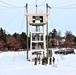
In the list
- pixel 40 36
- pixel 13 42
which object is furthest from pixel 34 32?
pixel 13 42

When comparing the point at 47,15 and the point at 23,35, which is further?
the point at 23,35

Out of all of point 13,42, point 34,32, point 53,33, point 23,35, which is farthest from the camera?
point 53,33

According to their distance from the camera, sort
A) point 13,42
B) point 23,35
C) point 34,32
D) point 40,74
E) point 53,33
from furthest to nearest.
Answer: point 53,33, point 23,35, point 13,42, point 34,32, point 40,74

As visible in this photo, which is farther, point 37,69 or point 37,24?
point 37,24

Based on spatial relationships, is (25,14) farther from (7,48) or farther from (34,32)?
(7,48)

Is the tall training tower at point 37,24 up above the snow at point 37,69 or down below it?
above

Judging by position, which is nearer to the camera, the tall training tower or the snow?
the snow

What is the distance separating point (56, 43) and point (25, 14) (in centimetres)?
10242

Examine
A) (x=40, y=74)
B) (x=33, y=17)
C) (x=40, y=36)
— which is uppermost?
(x=33, y=17)

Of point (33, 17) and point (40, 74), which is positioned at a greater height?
point (33, 17)

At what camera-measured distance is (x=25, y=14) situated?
59.3 metres

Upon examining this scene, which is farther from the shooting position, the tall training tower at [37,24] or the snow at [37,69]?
the tall training tower at [37,24]

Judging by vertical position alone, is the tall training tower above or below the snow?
above

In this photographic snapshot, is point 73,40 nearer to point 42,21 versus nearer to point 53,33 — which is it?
point 53,33
